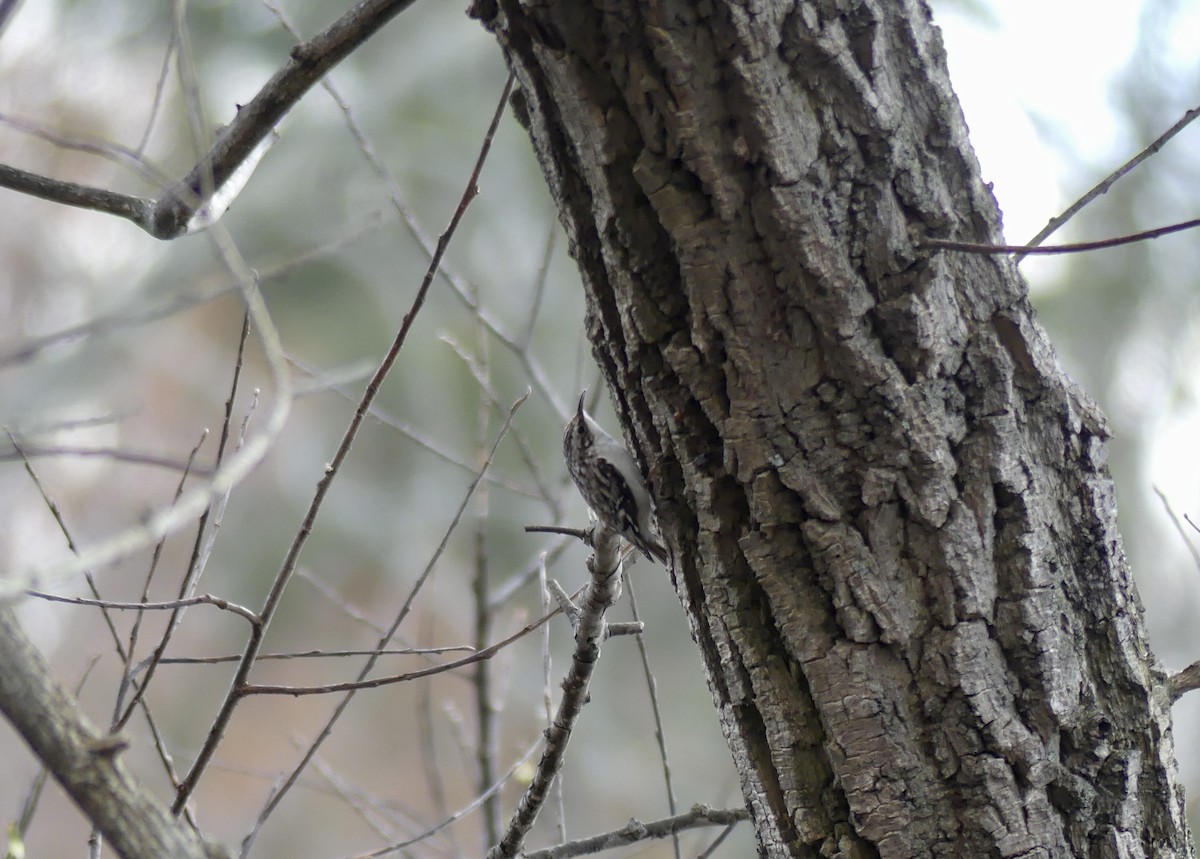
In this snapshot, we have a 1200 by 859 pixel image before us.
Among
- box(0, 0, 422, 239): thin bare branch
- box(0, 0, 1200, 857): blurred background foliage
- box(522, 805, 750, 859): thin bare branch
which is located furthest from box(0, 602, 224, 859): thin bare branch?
box(0, 0, 1200, 857): blurred background foliage

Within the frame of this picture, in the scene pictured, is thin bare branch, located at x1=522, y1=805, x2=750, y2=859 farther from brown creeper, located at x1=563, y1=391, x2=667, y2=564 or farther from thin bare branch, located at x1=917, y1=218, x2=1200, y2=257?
thin bare branch, located at x1=917, y1=218, x2=1200, y2=257

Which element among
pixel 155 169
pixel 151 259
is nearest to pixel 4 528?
pixel 151 259

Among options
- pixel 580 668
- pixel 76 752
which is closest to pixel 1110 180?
pixel 580 668

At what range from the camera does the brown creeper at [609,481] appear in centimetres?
205

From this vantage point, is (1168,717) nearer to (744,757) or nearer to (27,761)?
(744,757)

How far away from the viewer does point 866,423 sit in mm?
1175

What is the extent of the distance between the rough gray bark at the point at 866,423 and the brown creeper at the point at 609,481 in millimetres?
639

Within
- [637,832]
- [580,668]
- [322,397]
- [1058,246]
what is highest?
[322,397]

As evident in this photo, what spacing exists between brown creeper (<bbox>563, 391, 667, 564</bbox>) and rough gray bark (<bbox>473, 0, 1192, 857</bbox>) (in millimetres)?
639

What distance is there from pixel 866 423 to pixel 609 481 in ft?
3.94

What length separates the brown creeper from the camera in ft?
6.73

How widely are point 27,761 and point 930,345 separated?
798cm

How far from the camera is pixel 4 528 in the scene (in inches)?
287

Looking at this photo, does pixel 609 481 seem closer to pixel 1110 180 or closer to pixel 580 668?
pixel 580 668
